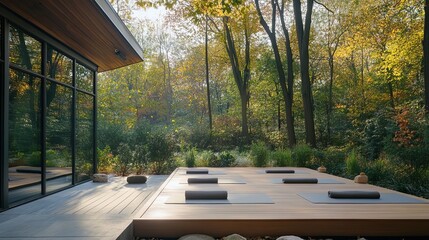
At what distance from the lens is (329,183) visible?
607 cm

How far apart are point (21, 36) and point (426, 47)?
29.8 ft

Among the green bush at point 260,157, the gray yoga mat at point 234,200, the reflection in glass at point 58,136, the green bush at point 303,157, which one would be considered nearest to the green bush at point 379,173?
the green bush at point 303,157

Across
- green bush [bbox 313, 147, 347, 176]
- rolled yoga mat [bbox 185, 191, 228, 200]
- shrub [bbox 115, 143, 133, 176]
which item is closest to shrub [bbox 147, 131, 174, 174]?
shrub [bbox 115, 143, 133, 176]

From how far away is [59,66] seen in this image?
271 inches

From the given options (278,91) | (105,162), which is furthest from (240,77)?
(105,162)

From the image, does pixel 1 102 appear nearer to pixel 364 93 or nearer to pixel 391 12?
pixel 391 12

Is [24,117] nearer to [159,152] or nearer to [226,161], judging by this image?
[159,152]

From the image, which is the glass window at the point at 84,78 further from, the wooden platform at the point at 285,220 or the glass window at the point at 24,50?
the wooden platform at the point at 285,220

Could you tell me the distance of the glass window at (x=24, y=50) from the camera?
5.09 meters

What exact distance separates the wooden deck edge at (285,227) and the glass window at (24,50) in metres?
3.28

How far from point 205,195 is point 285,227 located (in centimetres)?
128

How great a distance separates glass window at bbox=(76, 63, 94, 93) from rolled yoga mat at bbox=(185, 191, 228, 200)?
4.69m

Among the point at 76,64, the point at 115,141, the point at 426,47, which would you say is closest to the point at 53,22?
the point at 76,64

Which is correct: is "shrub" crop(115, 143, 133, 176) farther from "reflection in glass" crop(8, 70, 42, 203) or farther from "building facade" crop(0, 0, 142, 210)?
"reflection in glass" crop(8, 70, 42, 203)
